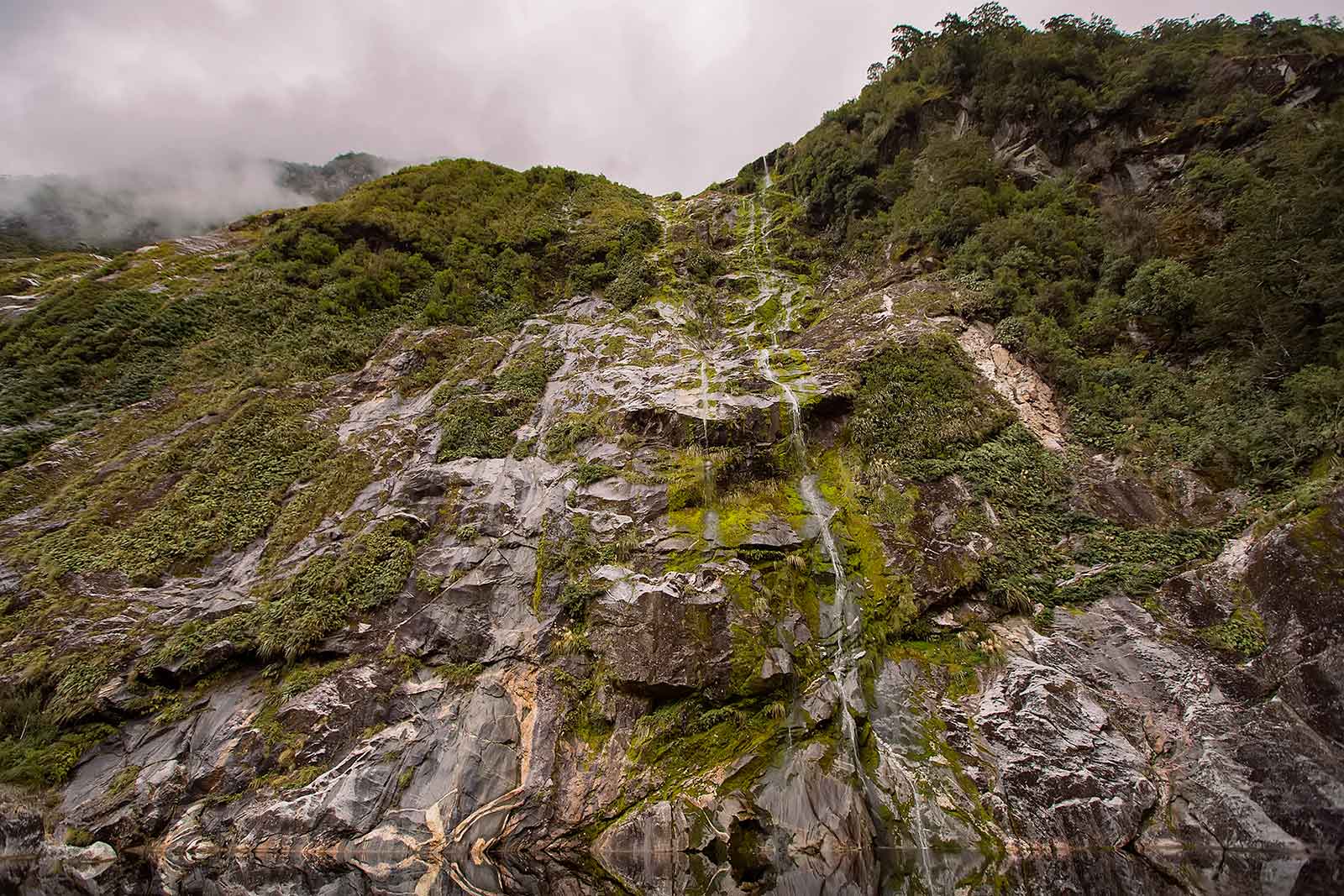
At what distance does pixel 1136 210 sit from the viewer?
1922 cm

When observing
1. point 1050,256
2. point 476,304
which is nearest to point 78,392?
point 476,304

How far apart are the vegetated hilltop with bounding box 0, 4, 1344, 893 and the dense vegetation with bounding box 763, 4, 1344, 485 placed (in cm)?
14

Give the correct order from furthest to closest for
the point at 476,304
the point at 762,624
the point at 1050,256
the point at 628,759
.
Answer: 1. the point at 476,304
2. the point at 1050,256
3. the point at 762,624
4. the point at 628,759

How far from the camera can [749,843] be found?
34.1 feet

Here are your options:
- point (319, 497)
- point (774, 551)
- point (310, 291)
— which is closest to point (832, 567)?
point (774, 551)

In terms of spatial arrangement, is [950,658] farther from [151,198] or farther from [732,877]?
[151,198]

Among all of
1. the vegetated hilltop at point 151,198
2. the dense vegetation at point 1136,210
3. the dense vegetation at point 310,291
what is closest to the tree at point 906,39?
the dense vegetation at point 1136,210

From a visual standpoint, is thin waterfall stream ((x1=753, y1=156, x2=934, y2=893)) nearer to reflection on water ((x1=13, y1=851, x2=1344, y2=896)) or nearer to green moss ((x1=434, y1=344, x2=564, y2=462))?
reflection on water ((x1=13, y1=851, x2=1344, y2=896))

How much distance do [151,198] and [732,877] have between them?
77151 millimetres

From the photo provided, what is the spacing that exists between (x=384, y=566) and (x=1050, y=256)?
78.8ft

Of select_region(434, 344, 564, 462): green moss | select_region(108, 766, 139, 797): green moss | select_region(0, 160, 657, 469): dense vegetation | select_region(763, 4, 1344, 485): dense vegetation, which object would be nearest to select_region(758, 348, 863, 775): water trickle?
select_region(763, 4, 1344, 485): dense vegetation

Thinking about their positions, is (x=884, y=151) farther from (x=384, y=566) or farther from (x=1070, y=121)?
(x=384, y=566)

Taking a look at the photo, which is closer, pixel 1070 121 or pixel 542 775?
pixel 542 775

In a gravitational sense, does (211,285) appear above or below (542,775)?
above
